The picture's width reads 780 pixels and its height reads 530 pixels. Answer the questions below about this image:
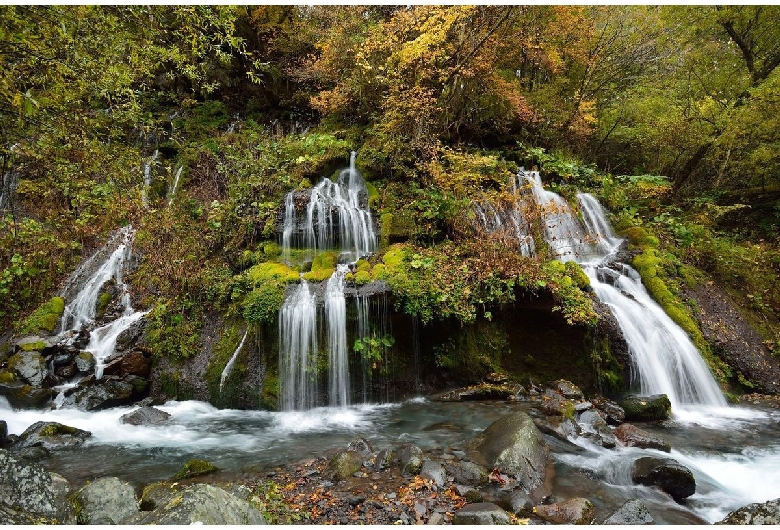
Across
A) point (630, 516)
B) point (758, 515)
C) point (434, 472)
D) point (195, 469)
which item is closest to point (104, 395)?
point (195, 469)

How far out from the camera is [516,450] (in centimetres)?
486

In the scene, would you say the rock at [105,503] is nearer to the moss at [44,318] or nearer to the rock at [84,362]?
the rock at [84,362]

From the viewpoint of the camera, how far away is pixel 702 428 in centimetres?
661

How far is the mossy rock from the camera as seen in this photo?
5.08 m

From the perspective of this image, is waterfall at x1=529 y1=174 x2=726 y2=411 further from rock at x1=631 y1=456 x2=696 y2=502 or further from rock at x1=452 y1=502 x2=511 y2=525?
rock at x1=452 y1=502 x2=511 y2=525

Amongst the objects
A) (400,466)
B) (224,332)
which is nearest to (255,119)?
(224,332)

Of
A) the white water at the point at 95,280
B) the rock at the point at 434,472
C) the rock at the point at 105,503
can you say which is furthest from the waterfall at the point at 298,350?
the white water at the point at 95,280

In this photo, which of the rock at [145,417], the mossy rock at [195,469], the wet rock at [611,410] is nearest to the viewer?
the mossy rock at [195,469]

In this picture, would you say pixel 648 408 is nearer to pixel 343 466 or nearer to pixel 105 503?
pixel 343 466

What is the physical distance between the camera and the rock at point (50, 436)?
19.6 ft

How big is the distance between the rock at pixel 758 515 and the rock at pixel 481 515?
2.11 metres

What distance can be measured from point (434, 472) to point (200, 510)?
A: 2.74m

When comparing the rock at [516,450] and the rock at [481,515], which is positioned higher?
the rock at [516,450]

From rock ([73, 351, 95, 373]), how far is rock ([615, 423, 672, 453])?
981 cm
